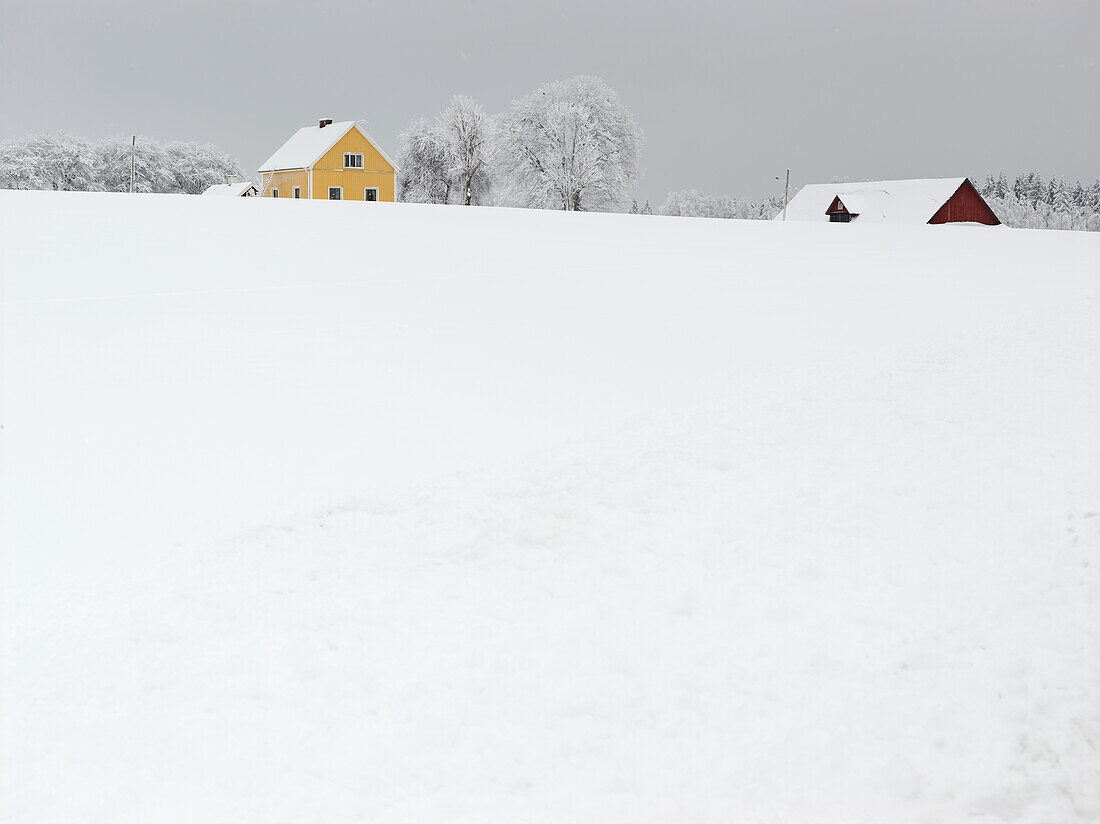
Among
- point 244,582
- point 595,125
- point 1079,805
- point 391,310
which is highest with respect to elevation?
point 595,125

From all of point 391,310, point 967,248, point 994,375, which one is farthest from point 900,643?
point 967,248

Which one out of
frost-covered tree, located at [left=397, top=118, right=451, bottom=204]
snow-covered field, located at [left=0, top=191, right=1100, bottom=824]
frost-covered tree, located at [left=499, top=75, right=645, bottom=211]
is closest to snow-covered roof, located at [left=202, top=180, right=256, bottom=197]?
frost-covered tree, located at [left=397, top=118, right=451, bottom=204]

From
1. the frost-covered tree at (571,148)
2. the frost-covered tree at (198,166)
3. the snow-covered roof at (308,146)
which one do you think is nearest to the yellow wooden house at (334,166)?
the snow-covered roof at (308,146)

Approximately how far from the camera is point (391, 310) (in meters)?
11.0

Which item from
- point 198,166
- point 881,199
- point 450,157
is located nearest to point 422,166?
point 450,157

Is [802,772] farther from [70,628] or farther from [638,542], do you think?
[70,628]

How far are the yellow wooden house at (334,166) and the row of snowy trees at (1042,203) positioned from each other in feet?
168

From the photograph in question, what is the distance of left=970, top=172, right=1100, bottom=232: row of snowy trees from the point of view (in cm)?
7900

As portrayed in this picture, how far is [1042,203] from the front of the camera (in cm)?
9619

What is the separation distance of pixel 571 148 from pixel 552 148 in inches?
40.7

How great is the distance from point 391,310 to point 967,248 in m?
14.7

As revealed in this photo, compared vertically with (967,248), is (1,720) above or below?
below

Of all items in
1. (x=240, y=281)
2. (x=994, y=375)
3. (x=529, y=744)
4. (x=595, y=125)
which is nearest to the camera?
(x=529, y=744)

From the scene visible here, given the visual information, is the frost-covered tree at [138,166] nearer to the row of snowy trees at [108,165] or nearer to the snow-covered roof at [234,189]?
the row of snowy trees at [108,165]
